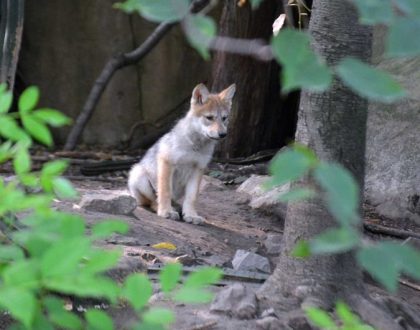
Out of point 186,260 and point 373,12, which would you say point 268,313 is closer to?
point 186,260

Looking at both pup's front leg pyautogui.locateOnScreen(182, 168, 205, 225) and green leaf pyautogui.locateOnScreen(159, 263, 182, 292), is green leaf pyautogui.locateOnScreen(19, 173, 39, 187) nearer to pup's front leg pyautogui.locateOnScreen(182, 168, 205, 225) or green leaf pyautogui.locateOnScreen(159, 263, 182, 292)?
green leaf pyautogui.locateOnScreen(159, 263, 182, 292)

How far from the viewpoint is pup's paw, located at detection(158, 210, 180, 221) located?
24.6ft

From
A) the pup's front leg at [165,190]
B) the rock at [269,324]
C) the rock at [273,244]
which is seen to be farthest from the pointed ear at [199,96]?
the rock at [269,324]

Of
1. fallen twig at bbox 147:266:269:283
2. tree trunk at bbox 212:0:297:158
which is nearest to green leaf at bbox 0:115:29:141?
fallen twig at bbox 147:266:269:283

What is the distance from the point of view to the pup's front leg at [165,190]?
7.59 metres

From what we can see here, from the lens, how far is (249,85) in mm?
10523

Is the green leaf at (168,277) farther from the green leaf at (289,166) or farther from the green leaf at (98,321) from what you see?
the green leaf at (289,166)

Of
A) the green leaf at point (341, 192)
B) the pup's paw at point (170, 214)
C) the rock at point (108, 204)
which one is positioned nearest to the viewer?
the green leaf at point (341, 192)

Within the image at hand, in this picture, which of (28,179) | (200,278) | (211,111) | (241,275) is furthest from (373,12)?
(211,111)

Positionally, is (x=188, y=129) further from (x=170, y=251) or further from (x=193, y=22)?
(x=193, y=22)

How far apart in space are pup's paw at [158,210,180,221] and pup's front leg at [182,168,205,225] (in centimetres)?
7

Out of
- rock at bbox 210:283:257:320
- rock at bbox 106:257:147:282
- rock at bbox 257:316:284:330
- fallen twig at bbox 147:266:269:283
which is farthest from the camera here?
fallen twig at bbox 147:266:269:283

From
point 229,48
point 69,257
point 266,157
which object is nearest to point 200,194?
point 266,157

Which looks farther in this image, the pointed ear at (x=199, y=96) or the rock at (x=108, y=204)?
the pointed ear at (x=199, y=96)
